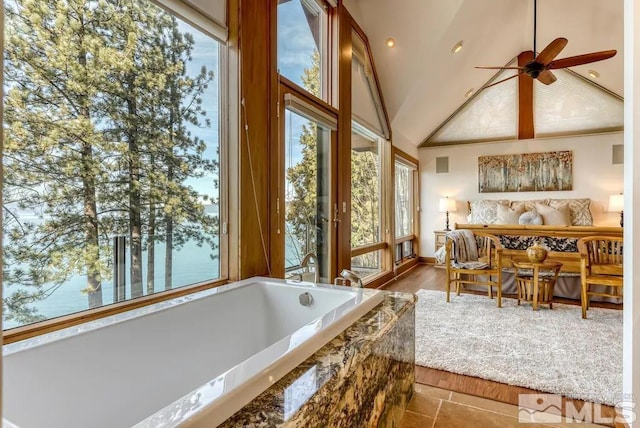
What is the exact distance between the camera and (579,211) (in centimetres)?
578

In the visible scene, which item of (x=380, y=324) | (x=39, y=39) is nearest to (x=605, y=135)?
(x=380, y=324)

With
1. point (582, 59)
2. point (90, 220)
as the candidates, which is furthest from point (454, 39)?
point (90, 220)

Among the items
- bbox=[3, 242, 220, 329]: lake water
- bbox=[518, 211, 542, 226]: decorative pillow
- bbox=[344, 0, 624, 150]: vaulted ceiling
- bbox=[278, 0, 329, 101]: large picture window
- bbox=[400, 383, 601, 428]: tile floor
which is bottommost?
bbox=[400, 383, 601, 428]: tile floor

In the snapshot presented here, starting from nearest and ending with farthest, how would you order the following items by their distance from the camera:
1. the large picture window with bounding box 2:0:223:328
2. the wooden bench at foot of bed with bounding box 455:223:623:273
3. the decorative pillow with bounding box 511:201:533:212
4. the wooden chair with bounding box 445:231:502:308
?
the large picture window with bounding box 2:0:223:328
the wooden chair with bounding box 445:231:502:308
the wooden bench at foot of bed with bounding box 455:223:623:273
the decorative pillow with bounding box 511:201:533:212

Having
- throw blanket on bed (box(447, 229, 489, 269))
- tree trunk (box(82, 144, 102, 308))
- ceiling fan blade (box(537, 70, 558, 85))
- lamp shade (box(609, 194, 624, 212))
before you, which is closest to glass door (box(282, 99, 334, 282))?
tree trunk (box(82, 144, 102, 308))

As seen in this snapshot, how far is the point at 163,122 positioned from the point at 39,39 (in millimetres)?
619

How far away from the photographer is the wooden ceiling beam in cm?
625

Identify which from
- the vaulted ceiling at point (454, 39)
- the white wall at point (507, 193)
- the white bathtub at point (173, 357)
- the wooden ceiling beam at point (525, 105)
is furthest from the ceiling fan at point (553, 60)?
the white bathtub at point (173, 357)

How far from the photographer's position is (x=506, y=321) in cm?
332

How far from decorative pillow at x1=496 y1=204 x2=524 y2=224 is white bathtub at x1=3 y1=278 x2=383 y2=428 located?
5.04 meters

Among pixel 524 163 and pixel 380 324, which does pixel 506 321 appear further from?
pixel 524 163

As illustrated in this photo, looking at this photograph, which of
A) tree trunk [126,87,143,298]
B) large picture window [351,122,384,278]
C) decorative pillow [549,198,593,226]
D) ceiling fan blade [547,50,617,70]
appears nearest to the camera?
tree trunk [126,87,143,298]

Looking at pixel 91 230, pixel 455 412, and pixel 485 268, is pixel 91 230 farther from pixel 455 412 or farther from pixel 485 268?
pixel 485 268

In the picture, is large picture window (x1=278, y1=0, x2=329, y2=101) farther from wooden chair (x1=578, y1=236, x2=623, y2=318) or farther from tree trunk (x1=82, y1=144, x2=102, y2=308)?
wooden chair (x1=578, y1=236, x2=623, y2=318)
